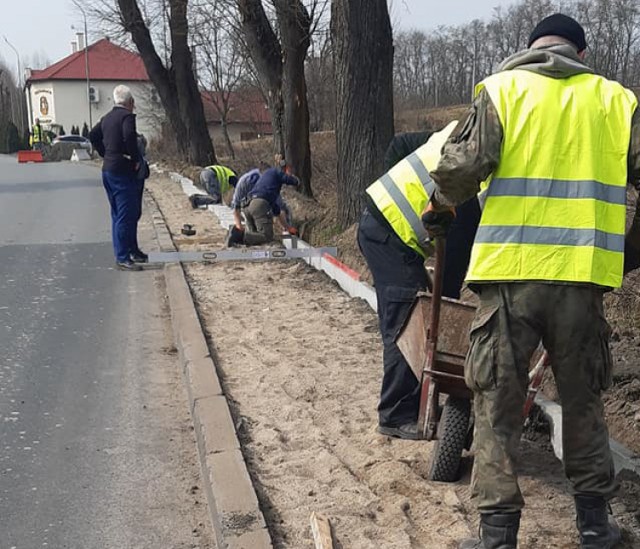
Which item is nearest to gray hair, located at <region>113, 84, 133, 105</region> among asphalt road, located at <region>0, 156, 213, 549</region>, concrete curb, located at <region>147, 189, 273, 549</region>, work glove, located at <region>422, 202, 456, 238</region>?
asphalt road, located at <region>0, 156, 213, 549</region>

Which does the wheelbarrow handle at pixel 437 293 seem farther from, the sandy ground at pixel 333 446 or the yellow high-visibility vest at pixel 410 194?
the sandy ground at pixel 333 446

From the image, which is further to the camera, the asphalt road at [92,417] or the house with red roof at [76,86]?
the house with red roof at [76,86]

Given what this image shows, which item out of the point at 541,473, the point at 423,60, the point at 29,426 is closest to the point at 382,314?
the point at 541,473

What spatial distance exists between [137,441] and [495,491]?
2471 millimetres

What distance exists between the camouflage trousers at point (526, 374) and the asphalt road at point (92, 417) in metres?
1.41

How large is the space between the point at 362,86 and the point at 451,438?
6285 mm

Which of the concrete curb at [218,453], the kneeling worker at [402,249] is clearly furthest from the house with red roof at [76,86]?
the kneeling worker at [402,249]

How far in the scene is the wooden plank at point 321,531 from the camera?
131 inches

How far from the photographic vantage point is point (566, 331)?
9.72 feet

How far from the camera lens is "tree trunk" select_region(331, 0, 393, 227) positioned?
930 cm

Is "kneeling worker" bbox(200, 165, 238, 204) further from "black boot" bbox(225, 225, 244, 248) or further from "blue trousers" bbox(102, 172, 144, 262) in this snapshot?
"blue trousers" bbox(102, 172, 144, 262)

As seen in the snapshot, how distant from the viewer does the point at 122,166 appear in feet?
32.1

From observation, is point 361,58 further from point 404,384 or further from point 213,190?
point 213,190

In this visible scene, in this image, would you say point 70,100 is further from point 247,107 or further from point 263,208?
point 263,208
